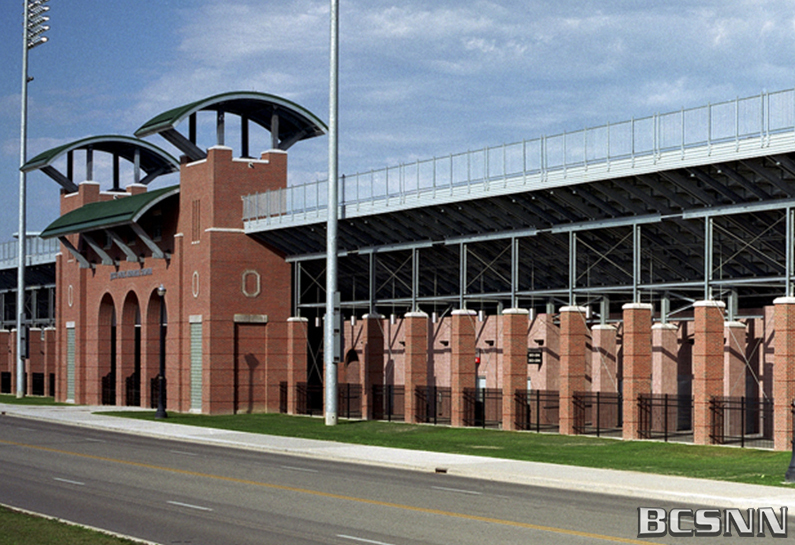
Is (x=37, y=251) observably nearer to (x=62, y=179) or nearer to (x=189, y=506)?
(x=62, y=179)

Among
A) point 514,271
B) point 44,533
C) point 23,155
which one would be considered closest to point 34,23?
point 23,155

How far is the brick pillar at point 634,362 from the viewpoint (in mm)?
36062

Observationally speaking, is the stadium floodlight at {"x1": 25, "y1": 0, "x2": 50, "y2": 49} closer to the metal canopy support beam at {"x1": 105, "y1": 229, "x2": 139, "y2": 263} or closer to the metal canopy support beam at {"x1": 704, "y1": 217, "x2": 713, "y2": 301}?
the metal canopy support beam at {"x1": 105, "y1": 229, "x2": 139, "y2": 263}

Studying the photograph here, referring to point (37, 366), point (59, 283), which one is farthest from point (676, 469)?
point (37, 366)

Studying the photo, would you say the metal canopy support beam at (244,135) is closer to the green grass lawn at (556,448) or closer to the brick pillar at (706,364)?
the green grass lawn at (556,448)

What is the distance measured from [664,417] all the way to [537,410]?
14.6 feet

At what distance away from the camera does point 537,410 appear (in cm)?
3956

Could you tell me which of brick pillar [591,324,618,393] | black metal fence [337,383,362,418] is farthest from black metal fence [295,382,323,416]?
brick pillar [591,324,618,393]

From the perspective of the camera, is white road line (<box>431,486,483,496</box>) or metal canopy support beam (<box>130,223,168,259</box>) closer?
white road line (<box>431,486,483,496</box>)

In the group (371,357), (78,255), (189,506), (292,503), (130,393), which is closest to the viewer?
(189,506)

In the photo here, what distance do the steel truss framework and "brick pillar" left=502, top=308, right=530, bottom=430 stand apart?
71.6 inches

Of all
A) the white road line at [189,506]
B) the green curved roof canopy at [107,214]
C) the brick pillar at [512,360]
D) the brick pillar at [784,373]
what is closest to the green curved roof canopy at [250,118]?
the green curved roof canopy at [107,214]

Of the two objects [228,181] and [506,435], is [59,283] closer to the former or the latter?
[228,181]

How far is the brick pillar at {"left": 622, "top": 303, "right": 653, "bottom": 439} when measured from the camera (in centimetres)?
3606
